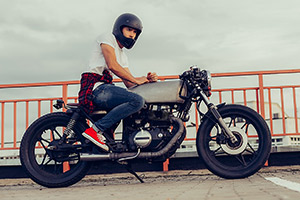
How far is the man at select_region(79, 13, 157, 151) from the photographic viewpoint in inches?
188

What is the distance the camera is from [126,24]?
505 centimetres

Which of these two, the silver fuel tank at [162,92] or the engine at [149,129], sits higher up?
the silver fuel tank at [162,92]

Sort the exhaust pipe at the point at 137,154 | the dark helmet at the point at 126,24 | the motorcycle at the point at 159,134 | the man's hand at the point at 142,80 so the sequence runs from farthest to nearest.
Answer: the dark helmet at the point at 126,24 < the man's hand at the point at 142,80 < the motorcycle at the point at 159,134 < the exhaust pipe at the point at 137,154

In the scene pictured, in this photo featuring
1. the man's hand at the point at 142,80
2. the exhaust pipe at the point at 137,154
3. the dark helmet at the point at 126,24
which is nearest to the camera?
the exhaust pipe at the point at 137,154

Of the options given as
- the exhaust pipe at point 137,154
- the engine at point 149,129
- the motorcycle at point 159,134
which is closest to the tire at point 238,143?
the motorcycle at point 159,134

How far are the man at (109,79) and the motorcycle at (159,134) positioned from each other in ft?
0.41

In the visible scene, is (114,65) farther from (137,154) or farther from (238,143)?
(238,143)

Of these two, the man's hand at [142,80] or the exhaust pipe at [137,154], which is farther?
the man's hand at [142,80]

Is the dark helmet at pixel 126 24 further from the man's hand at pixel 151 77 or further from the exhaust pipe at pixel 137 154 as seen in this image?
the exhaust pipe at pixel 137 154

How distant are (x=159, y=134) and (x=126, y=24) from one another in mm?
1302

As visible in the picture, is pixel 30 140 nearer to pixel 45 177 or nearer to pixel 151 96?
pixel 45 177

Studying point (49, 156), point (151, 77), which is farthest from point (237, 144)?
point (49, 156)

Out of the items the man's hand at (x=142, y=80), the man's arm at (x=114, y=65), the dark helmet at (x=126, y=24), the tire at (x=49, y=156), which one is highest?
the dark helmet at (x=126, y=24)

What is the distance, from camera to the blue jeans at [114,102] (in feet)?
15.6
